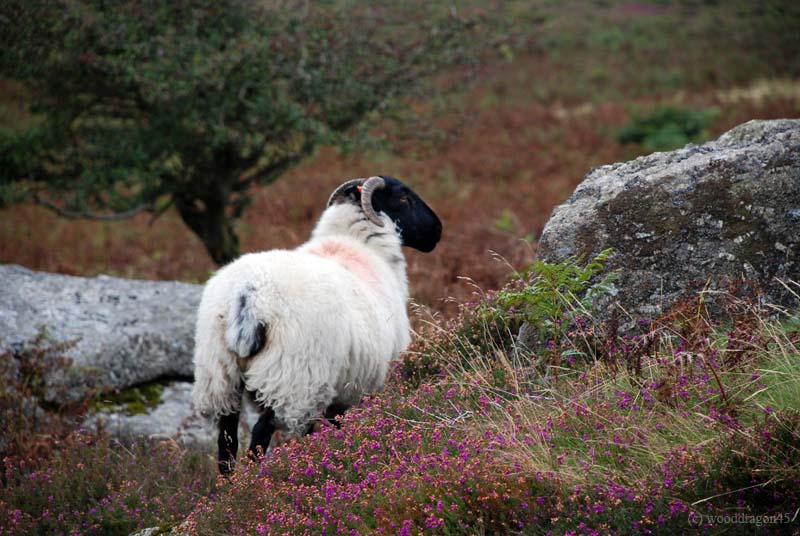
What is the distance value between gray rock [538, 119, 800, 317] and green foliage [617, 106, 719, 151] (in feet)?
59.9

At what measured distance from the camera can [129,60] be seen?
937cm

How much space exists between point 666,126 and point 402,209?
18.7 meters

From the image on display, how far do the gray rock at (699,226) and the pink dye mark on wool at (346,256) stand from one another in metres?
1.47

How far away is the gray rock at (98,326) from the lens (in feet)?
23.5

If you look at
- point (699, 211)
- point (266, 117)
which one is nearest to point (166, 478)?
point (699, 211)

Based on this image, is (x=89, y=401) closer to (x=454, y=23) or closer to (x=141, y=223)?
(x=454, y=23)

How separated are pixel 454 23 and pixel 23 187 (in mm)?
6131

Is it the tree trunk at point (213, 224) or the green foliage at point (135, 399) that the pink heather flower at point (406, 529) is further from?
the tree trunk at point (213, 224)

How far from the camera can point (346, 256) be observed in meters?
6.22

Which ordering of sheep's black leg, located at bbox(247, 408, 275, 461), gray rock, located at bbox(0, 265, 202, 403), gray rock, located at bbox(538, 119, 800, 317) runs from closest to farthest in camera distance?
1. gray rock, located at bbox(538, 119, 800, 317)
2. sheep's black leg, located at bbox(247, 408, 275, 461)
3. gray rock, located at bbox(0, 265, 202, 403)

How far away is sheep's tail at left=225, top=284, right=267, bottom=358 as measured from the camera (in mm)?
4961

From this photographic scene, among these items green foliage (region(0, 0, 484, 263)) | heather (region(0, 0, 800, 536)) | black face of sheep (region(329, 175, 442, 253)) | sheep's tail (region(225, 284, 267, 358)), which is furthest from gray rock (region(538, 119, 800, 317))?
green foliage (region(0, 0, 484, 263))

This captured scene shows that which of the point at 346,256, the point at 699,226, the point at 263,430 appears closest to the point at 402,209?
the point at 346,256

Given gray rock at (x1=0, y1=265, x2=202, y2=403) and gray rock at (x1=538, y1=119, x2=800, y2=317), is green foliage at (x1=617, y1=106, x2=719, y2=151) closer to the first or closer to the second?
gray rock at (x1=0, y1=265, x2=202, y2=403)
